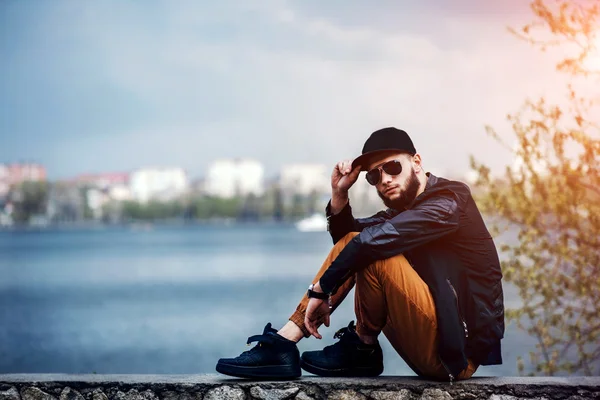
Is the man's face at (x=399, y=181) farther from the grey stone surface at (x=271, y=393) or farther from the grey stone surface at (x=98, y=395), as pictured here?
the grey stone surface at (x=98, y=395)

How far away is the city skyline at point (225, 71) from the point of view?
80375mm

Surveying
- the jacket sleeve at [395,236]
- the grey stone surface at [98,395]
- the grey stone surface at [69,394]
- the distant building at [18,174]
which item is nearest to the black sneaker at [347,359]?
the jacket sleeve at [395,236]

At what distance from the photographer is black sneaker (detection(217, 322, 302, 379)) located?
3.59m

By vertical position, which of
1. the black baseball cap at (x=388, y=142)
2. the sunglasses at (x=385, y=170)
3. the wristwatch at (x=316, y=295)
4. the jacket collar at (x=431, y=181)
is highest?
the black baseball cap at (x=388, y=142)

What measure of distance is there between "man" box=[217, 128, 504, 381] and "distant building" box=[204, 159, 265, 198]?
11353cm

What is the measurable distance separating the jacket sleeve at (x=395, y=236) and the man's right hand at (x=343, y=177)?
13.6 inches

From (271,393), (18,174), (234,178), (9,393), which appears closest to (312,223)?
(234,178)

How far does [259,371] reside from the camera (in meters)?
3.61

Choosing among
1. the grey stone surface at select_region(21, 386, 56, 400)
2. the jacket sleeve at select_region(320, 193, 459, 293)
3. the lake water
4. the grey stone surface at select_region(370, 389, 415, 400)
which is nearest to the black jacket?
the jacket sleeve at select_region(320, 193, 459, 293)

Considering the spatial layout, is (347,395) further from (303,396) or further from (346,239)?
(346,239)

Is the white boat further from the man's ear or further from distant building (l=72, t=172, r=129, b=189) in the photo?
the man's ear

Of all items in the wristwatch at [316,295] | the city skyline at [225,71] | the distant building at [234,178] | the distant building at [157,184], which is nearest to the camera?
the wristwatch at [316,295]

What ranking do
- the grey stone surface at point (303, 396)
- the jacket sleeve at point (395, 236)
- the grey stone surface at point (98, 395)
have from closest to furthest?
the jacket sleeve at point (395, 236) < the grey stone surface at point (303, 396) < the grey stone surface at point (98, 395)

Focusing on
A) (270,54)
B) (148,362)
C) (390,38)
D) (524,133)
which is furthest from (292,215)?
(524,133)
